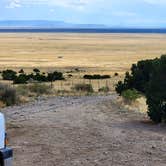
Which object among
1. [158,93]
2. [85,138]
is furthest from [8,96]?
[85,138]

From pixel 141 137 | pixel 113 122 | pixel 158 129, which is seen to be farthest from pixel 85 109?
pixel 141 137

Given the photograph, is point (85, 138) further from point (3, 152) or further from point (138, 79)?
point (138, 79)

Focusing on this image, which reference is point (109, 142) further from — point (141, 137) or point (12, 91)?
point (12, 91)

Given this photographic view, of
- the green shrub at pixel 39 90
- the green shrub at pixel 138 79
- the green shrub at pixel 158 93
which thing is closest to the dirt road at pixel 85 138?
the green shrub at pixel 158 93

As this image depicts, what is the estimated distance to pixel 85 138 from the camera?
1429cm

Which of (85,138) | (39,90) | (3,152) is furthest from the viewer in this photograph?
(39,90)

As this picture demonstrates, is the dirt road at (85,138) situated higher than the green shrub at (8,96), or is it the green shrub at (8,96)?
the dirt road at (85,138)

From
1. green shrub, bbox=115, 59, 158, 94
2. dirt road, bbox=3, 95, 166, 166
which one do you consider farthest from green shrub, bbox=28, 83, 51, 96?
dirt road, bbox=3, 95, 166, 166

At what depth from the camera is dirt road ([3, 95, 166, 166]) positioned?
11.6m

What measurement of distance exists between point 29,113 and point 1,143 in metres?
13.6

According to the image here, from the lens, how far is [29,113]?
20.8m

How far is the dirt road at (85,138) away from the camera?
1157 centimetres

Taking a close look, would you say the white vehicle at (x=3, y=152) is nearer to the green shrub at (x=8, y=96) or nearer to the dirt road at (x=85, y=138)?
the dirt road at (x=85, y=138)

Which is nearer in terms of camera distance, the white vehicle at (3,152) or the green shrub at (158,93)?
the white vehicle at (3,152)
